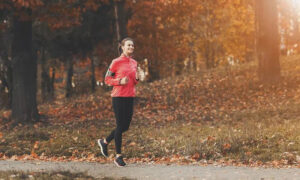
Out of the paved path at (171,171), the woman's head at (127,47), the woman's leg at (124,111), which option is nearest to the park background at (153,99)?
the paved path at (171,171)

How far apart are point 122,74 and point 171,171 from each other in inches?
73.7

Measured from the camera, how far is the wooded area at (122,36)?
1695 centimetres

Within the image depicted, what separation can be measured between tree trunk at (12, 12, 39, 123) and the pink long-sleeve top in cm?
912

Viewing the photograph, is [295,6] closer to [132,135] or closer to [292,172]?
[132,135]

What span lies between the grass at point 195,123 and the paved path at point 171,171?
1065 millimetres

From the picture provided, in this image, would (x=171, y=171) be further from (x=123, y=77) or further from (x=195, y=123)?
(x=195, y=123)

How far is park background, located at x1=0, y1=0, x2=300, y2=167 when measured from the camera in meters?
10.8

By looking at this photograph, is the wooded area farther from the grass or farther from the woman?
the woman

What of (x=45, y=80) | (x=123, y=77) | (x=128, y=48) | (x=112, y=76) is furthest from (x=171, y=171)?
(x=45, y=80)

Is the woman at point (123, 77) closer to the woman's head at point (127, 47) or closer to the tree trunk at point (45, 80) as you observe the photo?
the woman's head at point (127, 47)

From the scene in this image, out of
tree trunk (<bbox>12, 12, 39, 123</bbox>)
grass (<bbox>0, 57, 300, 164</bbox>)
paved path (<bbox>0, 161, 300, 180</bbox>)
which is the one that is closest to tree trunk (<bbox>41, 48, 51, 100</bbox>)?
grass (<bbox>0, 57, 300, 164</bbox>)

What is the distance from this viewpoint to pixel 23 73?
16.8 metres

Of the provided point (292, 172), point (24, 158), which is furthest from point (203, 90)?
point (292, 172)

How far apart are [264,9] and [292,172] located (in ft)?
42.5
